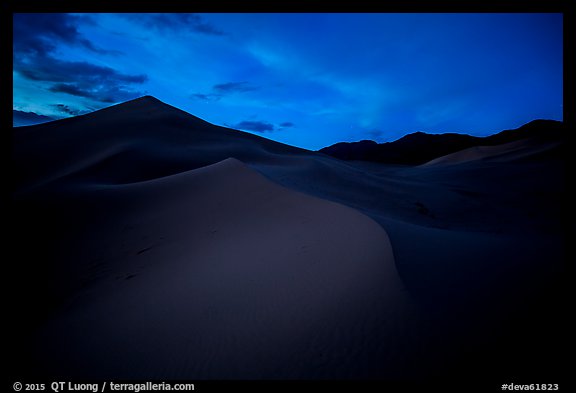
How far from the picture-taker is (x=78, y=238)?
4.90 m

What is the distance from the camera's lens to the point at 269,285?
2611mm

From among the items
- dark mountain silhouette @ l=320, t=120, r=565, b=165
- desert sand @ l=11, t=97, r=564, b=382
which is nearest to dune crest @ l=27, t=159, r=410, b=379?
desert sand @ l=11, t=97, r=564, b=382

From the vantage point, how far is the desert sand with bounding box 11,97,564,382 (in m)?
1.68

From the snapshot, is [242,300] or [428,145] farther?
[428,145]

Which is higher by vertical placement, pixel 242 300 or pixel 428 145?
pixel 428 145

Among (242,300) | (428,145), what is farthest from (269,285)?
(428,145)

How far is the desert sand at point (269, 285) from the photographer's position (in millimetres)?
1681

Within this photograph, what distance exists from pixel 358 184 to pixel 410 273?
6181 millimetres

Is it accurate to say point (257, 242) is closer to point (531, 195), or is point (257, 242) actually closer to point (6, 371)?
point (6, 371)

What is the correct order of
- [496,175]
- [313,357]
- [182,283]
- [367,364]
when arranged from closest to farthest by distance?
[367,364] < [313,357] < [182,283] < [496,175]

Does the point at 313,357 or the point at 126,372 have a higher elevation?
the point at 313,357

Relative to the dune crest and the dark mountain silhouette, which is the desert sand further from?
the dark mountain silhouette

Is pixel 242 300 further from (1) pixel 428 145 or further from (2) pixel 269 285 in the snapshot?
(1) pixel 428 145

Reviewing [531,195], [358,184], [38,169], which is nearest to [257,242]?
[358,184]
